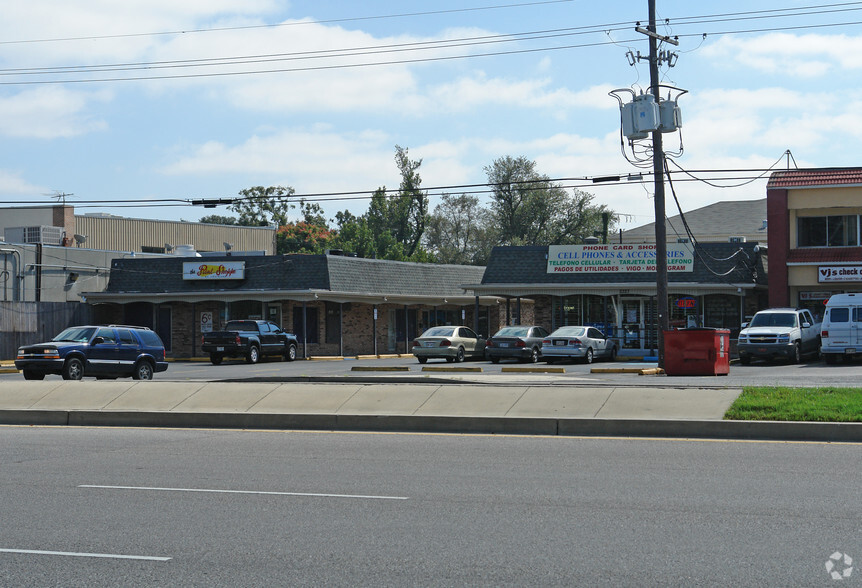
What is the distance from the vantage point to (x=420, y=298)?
4953 centimetres

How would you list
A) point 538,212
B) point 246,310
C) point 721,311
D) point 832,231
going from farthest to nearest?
point 538,212, point 246,310, point 721,311, point 832,231

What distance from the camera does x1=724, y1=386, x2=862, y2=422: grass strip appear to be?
14.1 metres

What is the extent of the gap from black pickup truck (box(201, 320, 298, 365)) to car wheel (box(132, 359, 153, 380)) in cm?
1097

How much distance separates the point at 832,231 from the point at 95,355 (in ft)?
91.8

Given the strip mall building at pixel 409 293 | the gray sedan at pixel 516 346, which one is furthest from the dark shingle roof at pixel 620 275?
the gray sedan at pixel 516 346

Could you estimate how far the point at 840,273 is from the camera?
37656 mm

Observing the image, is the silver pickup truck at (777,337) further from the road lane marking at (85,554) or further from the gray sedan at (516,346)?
the road lane marking at (85,554)

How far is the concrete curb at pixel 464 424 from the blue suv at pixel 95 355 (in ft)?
27.3

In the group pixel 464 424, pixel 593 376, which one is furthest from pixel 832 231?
pixel 464 424

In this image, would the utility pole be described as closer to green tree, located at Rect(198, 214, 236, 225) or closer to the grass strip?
the grass strip

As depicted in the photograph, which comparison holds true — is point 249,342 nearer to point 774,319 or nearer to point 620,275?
point 620,275

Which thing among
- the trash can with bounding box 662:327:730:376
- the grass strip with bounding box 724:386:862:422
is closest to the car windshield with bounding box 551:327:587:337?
the trash can with bounding box 662:327:730:376

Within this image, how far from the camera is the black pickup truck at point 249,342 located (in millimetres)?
38750

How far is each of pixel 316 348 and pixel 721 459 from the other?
34950 millimetres
